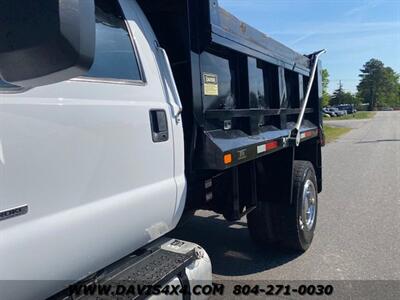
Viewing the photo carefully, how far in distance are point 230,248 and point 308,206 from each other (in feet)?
3.31

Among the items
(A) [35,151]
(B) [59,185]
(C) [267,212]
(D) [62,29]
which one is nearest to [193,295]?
(B) [59,185]

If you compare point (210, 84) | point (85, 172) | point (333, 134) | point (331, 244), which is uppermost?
point (210, 84)

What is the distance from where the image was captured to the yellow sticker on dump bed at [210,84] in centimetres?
297

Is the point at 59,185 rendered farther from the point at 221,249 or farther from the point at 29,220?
the point at 221,249

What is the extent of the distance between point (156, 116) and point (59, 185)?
0.77m

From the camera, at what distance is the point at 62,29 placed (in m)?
1.21

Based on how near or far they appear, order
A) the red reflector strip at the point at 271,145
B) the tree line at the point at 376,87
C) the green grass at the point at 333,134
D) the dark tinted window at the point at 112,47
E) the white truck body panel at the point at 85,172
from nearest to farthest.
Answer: the white truck body panel at the point at 85,172 < the dark tinted window at the point at 112,47 < the red reflector strip at the point at 271,145 < the green grass at the point at 333,134 < the tree line at the point at 376,87

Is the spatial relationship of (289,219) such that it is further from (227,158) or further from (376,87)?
(376,87)

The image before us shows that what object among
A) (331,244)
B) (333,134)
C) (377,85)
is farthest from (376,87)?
(331,244)

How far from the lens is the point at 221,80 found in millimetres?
3273

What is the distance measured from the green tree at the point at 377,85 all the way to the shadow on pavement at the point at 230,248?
141 meters

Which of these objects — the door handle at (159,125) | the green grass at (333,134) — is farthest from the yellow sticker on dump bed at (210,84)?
the green grass at (333,134)

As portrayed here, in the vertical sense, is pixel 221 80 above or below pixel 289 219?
above

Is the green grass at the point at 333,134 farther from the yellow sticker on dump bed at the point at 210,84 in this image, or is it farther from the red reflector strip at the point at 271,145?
the yellow sticker on dump bed at the point at 210,84
